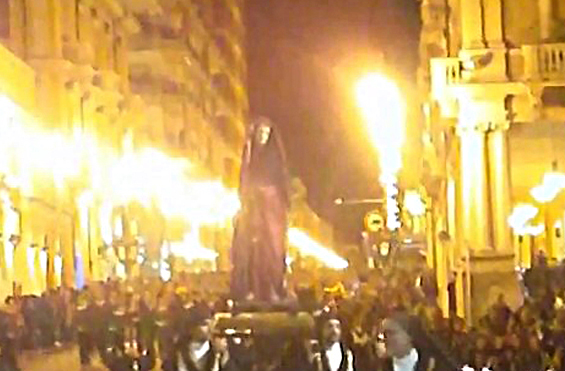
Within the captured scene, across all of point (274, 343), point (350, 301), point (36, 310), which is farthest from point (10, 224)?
point (274, 343)

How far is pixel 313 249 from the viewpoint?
6300 cm

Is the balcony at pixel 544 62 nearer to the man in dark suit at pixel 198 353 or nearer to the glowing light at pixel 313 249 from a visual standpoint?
→ the man in dark suit at pixel 198 353

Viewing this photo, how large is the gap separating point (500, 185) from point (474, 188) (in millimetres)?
454

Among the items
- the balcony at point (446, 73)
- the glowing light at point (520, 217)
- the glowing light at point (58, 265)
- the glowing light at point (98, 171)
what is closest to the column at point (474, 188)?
the glowing light at point (520, 217)

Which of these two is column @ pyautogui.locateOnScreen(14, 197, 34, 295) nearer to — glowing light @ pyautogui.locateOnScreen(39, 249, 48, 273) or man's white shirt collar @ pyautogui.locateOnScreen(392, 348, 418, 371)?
glowing light @ pyautogui.locateOnScreen(39, 249, 48, 273)

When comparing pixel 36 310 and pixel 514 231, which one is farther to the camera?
pixel 514 231

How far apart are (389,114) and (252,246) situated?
12.3 metres

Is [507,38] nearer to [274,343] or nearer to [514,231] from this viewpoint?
[514,231]

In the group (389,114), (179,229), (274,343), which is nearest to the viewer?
(274,343)

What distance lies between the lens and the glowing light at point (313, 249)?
57606 mm

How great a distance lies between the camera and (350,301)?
16812 millimetres

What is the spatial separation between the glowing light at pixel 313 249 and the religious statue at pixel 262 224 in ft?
133

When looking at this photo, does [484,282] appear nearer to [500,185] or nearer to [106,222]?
[500,185]

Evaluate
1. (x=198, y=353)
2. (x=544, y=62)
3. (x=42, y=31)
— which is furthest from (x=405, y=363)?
(x=42, y=31)
